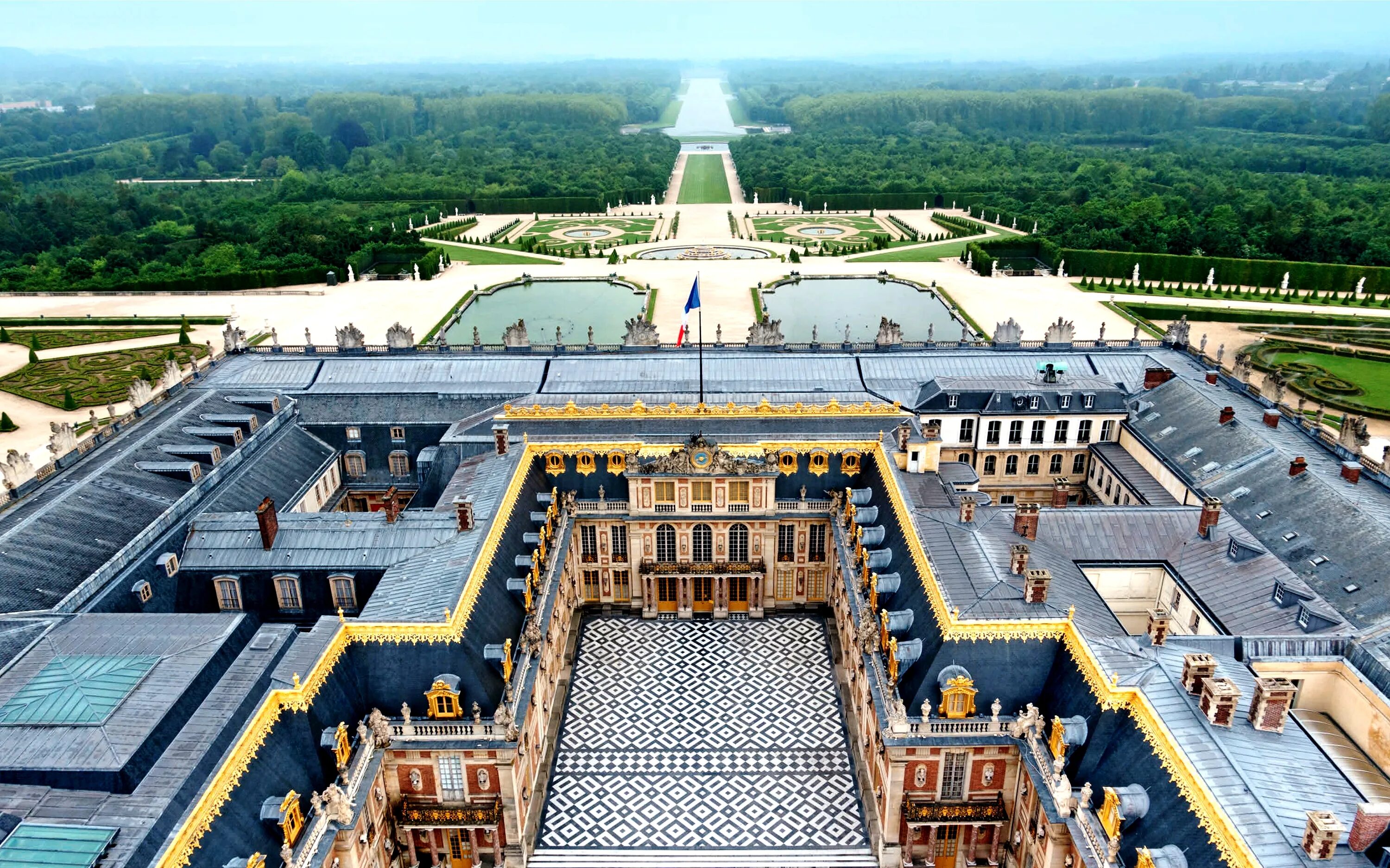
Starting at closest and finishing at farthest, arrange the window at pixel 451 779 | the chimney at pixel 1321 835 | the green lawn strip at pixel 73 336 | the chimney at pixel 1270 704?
the chimney at pixel 1321 835, the chimney at pixel 1270 704, the window at pixel 451 779, the green lawn strip at pixel 73 336

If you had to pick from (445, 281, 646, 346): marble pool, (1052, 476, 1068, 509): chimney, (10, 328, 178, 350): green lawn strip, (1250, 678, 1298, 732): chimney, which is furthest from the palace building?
(10, 328, 178, 350): green lawn strip

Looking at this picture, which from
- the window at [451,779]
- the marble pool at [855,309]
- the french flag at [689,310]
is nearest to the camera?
the window at [451,779]

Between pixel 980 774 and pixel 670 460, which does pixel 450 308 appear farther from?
pixel 980 774

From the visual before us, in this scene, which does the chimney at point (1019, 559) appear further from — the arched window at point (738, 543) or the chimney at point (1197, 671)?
the arched window at point (738, 543)

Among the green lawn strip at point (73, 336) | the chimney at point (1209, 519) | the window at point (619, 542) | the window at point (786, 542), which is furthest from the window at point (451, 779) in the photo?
the green lawn strip at point (73, 336)

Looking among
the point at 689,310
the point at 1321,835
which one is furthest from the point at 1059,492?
the point at 1321,835

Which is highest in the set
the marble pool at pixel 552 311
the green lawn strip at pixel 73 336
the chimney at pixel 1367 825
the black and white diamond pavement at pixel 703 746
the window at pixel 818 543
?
the chimney at pixel 1367 825

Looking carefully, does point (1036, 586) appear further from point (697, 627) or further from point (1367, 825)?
point (697, 627)
